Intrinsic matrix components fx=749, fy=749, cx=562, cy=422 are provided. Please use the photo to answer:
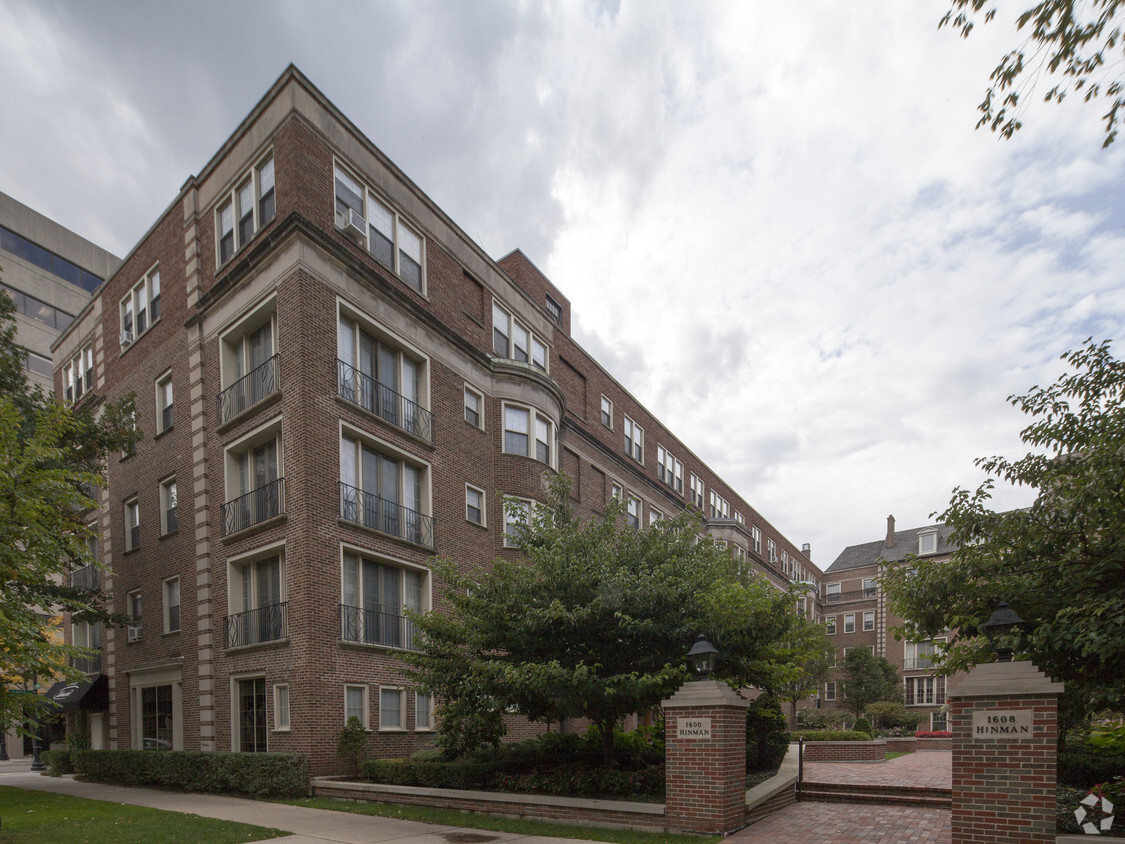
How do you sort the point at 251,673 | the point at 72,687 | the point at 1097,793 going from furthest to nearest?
the point at 72,687
the point at 251,673
the point at 1097,793

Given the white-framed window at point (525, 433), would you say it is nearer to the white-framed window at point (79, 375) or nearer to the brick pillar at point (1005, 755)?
the white-framed window at point (79, 375)

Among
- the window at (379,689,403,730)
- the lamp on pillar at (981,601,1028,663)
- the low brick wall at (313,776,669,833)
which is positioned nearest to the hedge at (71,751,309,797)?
the low brick wall at (313,776,669,833)

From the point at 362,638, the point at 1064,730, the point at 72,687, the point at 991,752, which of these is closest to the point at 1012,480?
the point at 991,752

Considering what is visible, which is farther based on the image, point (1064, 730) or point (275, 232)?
point (275, 232)

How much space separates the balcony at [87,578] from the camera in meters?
26.3

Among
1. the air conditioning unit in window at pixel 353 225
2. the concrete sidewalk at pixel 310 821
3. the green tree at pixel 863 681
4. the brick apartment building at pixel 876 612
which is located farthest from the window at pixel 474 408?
the brick apartment building at pixel 876 612

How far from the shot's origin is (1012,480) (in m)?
10.8

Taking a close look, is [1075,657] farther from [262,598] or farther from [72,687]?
[72,687]

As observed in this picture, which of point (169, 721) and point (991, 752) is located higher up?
point (991, 752)

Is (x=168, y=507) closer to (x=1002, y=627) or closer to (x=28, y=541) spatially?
(x=28, y=541)

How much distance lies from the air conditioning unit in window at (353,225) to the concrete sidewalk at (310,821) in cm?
1361

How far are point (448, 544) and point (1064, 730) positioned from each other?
50.0 feet

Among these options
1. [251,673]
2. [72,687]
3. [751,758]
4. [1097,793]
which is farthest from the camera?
[72,687]

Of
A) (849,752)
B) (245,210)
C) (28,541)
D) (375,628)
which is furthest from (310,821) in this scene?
(849,752)
